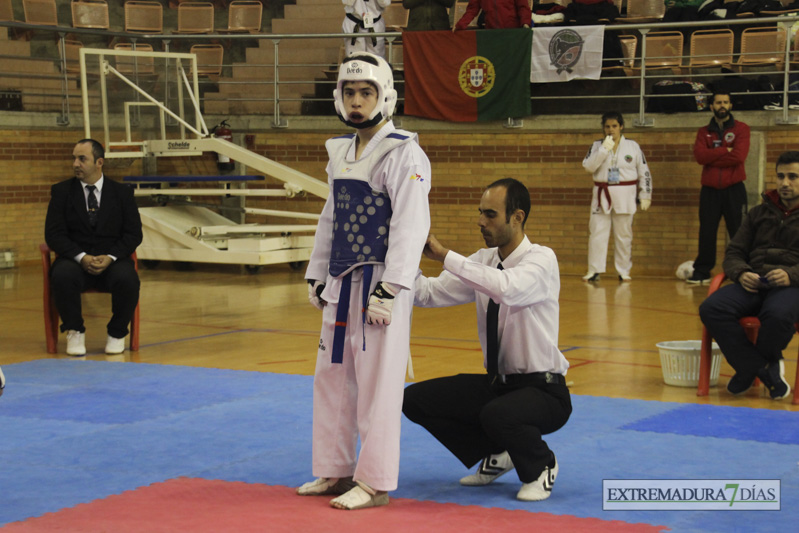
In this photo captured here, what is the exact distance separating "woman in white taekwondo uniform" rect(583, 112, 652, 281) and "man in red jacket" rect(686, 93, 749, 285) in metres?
0.71

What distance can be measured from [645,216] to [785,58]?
2.63 m

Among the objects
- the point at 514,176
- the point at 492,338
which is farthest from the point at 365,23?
the point at 492,338

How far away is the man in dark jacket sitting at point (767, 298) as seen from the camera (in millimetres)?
6297

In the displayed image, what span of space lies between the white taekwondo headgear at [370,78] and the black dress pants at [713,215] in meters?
8.75

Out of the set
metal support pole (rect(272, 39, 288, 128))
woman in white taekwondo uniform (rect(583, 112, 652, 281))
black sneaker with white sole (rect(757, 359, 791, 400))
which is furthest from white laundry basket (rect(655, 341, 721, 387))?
metal support pole (rect(272, 39, 288, 128))

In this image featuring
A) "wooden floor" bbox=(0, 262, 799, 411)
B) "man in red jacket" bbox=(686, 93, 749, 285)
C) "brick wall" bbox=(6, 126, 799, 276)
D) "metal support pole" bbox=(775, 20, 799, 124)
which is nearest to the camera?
"wooden floor" bbox=(0, 262, 799, 411)

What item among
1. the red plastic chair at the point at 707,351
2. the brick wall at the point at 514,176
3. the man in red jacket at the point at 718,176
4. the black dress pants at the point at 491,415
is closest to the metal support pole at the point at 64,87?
the brick wall at the point at 514,176

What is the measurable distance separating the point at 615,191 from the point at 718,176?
4.02 feet

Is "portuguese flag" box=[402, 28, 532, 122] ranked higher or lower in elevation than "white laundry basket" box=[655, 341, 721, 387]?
higher

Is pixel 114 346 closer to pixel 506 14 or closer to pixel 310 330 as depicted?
pixel 310 330

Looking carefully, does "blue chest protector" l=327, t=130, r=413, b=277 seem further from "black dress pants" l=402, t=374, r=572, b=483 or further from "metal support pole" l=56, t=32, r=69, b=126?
"metal support pole" l=56, t=32, r=69, b=126

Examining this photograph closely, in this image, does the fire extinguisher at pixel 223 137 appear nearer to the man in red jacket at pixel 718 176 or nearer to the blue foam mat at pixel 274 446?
the man in red jacket at pixel 718 176

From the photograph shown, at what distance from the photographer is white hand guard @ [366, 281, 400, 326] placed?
4098mm

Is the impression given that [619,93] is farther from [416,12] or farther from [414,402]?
[414,402]
